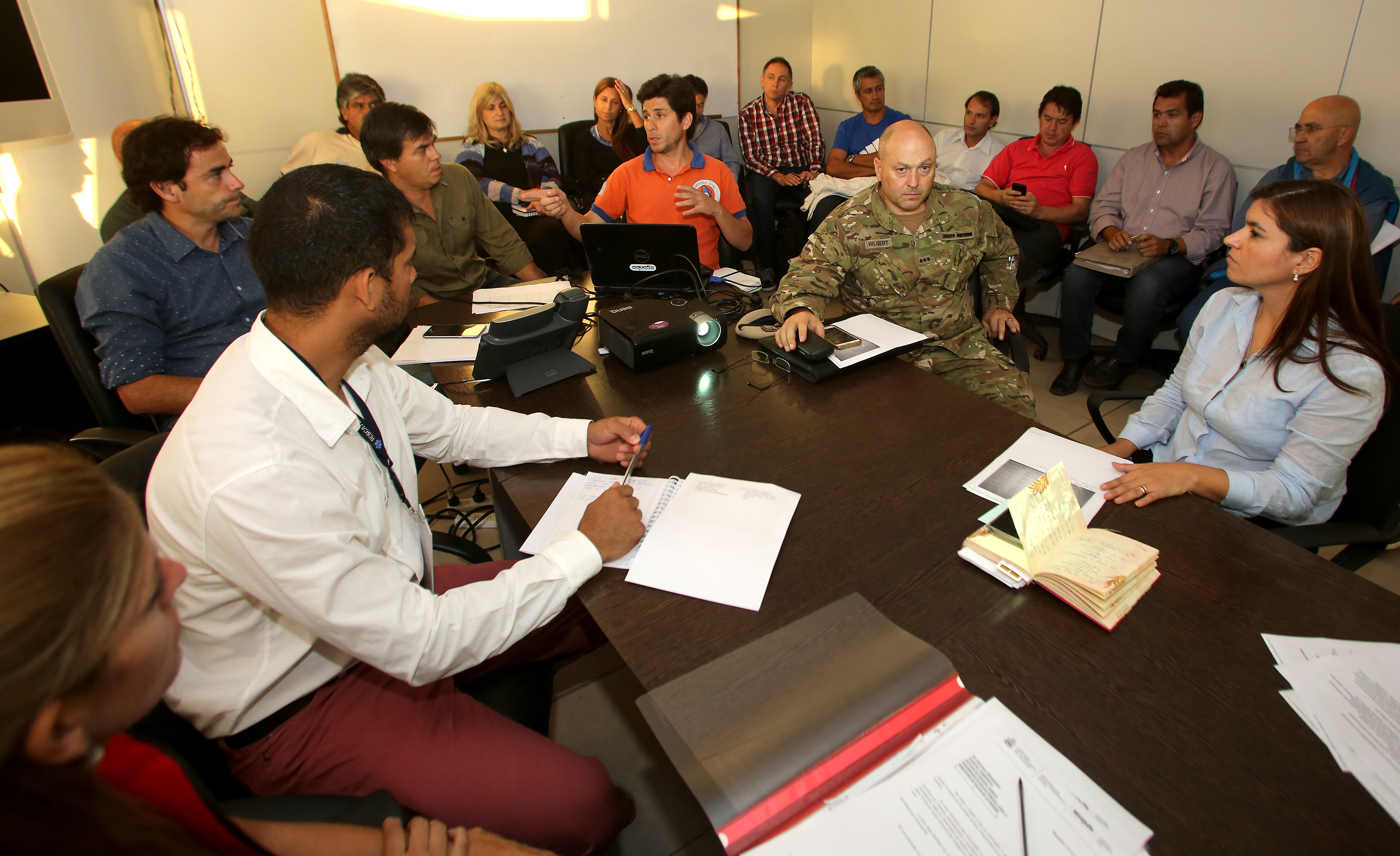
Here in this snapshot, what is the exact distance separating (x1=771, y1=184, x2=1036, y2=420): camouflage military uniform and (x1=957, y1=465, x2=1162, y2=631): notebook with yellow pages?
1185 mm

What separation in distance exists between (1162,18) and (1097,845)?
4.41m

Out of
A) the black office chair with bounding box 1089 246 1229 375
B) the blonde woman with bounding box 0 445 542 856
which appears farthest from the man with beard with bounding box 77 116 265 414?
the black office chair with bounding box 1089 246 1229 375

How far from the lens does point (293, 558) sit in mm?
Result: 941

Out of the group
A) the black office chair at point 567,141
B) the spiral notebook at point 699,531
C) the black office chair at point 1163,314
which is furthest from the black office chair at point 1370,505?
the black office chair at point 567,141

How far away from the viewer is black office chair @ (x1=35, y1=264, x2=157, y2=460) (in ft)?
5.63

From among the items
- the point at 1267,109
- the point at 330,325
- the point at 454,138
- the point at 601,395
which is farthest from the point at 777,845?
the point at 454,138

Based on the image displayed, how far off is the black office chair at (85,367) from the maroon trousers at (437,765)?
1091 millimetres

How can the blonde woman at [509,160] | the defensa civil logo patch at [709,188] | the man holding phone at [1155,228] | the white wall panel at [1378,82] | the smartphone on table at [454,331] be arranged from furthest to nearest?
the blonde woman at [509,160], the man holding phone at [1155,228], the defensa civil logo patch at [709,188], the white wall panel at [1378,82], the smartphone on table at [454,331]

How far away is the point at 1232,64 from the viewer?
11.1 feet

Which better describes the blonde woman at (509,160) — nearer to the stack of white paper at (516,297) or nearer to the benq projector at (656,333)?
the stack of white paper at (516,297)

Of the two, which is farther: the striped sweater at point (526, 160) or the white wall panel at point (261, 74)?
the striped sweater at point (526, 160)

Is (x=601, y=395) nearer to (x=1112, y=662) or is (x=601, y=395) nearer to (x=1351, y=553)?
Result: (x=1112, y=662)

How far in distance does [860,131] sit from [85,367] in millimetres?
5091

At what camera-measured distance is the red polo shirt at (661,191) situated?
3.04m
